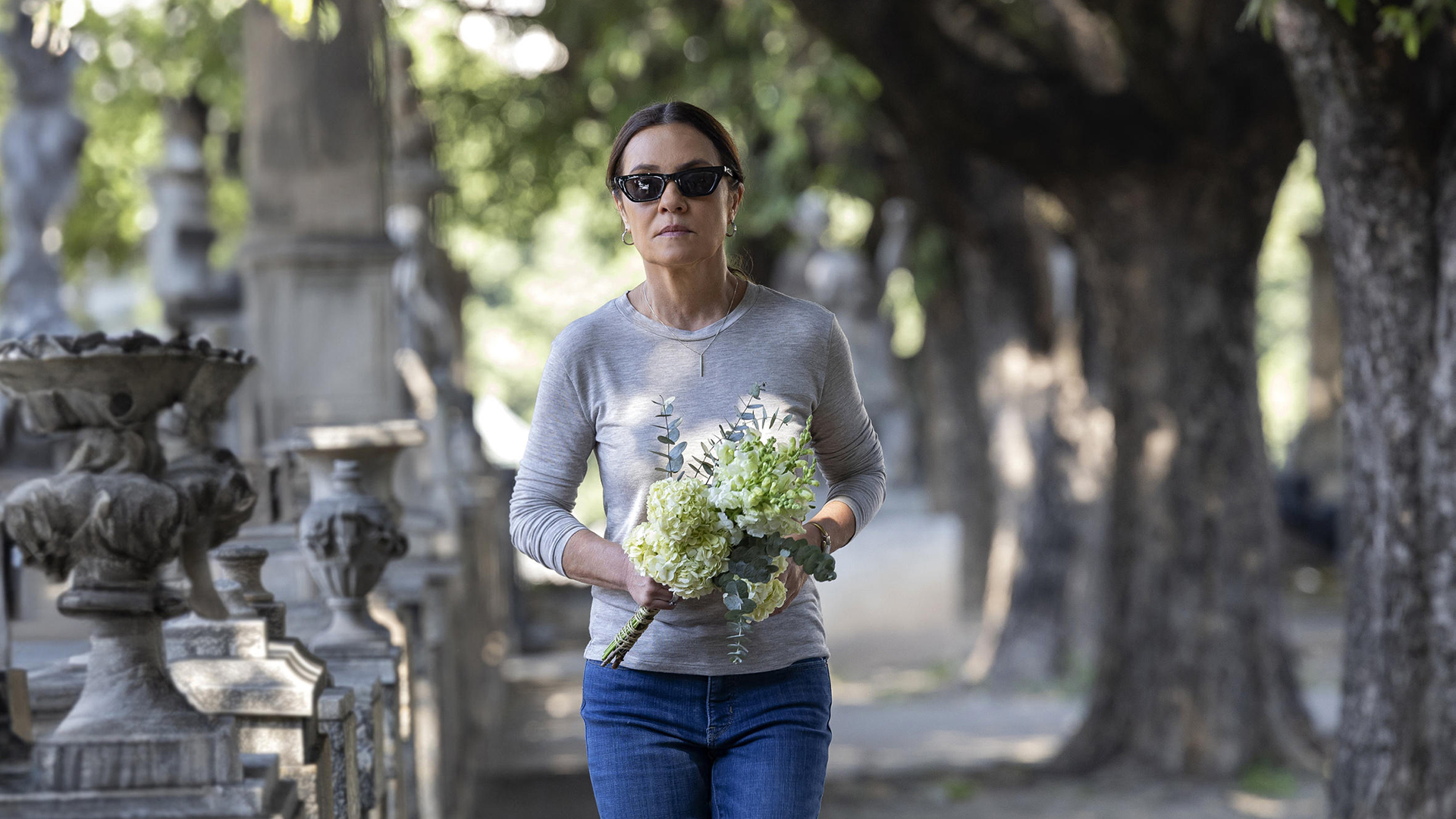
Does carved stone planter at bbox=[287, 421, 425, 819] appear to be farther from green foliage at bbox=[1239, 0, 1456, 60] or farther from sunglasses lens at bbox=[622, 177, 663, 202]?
green foliage at bbox=[1239, 0, 1456, 60]

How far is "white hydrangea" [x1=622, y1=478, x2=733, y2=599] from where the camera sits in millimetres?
2674

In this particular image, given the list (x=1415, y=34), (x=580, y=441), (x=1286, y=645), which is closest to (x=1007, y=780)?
(x=1286, y=645)

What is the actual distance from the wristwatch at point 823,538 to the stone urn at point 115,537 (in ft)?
3.41

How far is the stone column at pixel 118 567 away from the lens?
2.53 metres

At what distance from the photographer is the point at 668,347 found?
2.95 metres

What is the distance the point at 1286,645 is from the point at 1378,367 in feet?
13.5

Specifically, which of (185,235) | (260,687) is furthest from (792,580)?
(185,235)

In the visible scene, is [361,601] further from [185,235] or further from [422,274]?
[422,274]

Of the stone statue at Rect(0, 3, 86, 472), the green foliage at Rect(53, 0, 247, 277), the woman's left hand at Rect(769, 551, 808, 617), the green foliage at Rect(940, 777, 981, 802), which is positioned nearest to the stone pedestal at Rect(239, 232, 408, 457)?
the stone statue at Rect(0, 3, 86, 472)

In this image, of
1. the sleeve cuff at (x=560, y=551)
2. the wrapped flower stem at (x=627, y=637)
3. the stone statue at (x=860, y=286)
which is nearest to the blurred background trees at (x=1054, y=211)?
the stone statue at (x=860, y=286)

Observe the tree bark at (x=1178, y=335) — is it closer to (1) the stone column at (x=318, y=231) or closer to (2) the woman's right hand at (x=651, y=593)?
(1) the stone column at (x=318, y=231)

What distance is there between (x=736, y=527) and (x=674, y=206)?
601 millimetres

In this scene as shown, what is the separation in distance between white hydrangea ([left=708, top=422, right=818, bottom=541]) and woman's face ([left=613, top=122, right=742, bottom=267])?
384 millimetres

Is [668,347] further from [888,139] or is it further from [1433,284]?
[888,139]
